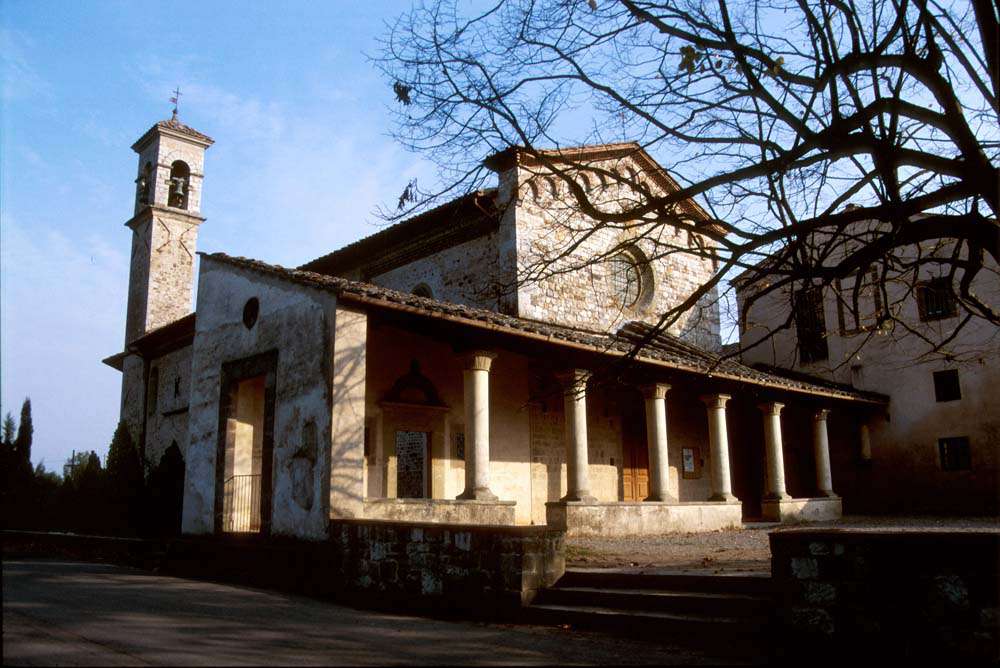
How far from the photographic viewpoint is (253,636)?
17.8ft

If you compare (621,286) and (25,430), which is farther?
(25,430)

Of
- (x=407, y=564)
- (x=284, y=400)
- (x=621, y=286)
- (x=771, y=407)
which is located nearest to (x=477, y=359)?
(x=284, y=400)

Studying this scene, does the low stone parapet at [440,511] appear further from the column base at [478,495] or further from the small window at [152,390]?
the small window at [152,390]

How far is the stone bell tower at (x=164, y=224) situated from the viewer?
→ 22203mm

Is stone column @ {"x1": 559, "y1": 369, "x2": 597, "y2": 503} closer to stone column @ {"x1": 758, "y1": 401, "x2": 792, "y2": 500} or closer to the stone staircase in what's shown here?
the stone staircase

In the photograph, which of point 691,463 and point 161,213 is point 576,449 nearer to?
point 691,463

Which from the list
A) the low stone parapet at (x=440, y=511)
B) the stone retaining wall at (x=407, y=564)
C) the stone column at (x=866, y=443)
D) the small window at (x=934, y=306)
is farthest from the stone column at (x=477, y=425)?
the stone column at (x=866, y=443)

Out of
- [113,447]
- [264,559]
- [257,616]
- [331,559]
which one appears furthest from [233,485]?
[113,447]

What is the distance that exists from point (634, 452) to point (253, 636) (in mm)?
11799

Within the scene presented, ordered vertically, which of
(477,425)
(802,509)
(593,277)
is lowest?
(802,509)

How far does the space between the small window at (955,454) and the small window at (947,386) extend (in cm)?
100

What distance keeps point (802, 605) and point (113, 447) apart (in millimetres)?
17615

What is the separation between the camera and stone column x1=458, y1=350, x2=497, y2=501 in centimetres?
1076

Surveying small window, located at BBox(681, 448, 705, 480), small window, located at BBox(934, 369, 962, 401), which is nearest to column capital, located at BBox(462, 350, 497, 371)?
small window, located at BBox(681, 448, 705, 480)
